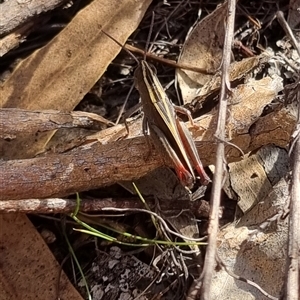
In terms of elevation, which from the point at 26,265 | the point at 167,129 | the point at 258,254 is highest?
the point at 167,129

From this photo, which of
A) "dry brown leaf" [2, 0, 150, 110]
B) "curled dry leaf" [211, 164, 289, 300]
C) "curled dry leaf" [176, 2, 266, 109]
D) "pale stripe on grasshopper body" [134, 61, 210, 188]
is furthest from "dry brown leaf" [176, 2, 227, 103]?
"curled dry leaf" [211, 164, 289, 300]

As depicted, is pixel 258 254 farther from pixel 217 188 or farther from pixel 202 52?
pixel 202 52

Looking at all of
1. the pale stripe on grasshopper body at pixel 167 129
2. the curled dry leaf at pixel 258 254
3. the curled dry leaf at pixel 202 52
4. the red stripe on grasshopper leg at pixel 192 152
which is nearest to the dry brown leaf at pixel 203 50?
the curled dry leaf at pixel 202 52

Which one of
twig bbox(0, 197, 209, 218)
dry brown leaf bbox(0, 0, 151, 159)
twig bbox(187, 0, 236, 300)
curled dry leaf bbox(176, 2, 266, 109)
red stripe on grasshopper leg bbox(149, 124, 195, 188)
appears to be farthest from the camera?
curled dry leaf bbox(176, 2, 266, 109)

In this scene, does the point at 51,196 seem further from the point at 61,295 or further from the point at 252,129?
the point at 252,129

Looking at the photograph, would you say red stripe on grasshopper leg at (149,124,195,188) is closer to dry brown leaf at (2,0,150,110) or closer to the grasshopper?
the grasshopper

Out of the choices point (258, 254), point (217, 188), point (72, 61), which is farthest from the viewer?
point (72, 61)

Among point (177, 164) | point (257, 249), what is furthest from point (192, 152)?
point (257, 249)
